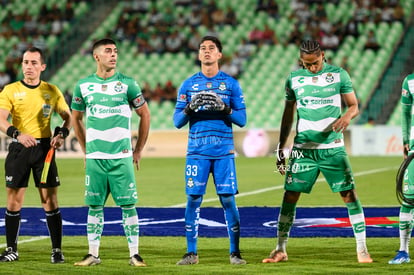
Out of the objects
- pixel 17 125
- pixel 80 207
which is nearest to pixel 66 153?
pixel 80 207

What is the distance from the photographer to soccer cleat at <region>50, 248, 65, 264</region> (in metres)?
8.80

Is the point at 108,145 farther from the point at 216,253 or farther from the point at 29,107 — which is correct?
the point at 216,253

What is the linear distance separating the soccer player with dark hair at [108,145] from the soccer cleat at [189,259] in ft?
1.50

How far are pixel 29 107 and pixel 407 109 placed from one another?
12.0ft

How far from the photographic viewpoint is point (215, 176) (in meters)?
8.80

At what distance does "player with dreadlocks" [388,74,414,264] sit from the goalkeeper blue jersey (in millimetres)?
1573

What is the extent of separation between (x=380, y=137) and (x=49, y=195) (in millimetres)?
21695

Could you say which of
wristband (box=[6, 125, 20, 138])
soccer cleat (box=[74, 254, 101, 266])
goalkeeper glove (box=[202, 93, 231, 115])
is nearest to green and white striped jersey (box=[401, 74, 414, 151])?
goalkeeper glove (box=[202, 93, 231, 115])

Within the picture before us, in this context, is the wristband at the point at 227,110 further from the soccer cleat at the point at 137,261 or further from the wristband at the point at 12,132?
the wristband at the point at 12,132

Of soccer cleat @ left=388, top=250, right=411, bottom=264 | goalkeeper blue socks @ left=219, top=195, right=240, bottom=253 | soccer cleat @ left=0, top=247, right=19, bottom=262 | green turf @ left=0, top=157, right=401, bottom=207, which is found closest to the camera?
soccer cleat @ left=388, top=250, right=411, bottom=264

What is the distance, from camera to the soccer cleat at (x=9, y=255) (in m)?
8.85

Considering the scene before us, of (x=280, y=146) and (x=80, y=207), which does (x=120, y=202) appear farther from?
(x=80, y=207)

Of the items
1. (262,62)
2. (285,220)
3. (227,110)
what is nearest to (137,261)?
(285,220)

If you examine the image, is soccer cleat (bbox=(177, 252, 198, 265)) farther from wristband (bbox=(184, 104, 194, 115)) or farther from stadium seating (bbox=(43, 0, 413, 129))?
stadium seating (bbox=(43, 0, 413, 129))
